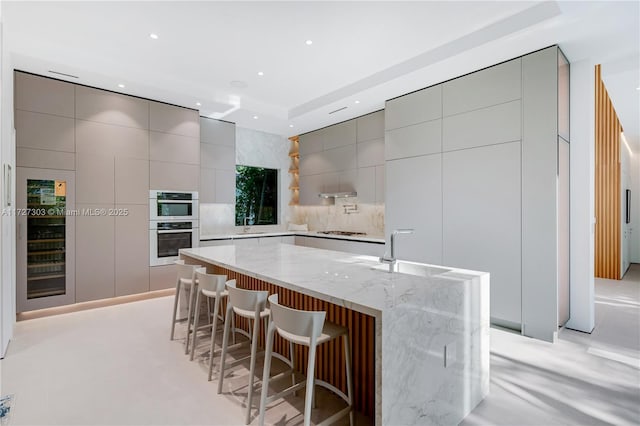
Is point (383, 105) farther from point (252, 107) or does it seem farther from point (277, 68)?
point (252, 107)

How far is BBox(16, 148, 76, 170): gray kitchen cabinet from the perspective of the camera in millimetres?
3680

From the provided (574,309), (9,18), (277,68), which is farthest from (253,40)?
(574,309)

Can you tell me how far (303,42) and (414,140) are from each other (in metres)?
1.87

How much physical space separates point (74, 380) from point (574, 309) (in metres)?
4.64

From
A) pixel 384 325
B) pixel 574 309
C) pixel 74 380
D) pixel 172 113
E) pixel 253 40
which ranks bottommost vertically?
pixel 74 380

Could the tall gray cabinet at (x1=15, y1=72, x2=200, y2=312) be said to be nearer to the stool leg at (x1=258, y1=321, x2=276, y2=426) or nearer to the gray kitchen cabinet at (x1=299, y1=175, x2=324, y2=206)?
the gray kitchen cabinet at (x1=299, y1=175, x2=324, y2=206)

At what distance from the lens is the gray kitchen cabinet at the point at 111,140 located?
408 cm

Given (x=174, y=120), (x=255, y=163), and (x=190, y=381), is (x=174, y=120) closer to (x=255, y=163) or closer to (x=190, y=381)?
(x=255, y=163)

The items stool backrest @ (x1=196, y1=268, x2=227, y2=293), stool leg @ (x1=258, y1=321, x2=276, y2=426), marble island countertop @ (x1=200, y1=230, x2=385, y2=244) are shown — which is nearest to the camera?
stool leg @ (x1=258, y1=321, x2=276, y2=426)

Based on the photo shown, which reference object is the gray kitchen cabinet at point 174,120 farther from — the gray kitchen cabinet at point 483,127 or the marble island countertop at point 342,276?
the gray kitchen cabinet at point 483,127

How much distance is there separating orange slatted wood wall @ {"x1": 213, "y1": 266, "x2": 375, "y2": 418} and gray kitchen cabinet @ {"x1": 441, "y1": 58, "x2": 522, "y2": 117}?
9.26 ft

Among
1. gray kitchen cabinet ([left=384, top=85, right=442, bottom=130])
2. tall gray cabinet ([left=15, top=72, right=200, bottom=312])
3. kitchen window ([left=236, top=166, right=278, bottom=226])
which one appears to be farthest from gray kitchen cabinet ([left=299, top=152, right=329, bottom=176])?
tall gray cabinet ([left=15, top=72, right=200, bottom=312])

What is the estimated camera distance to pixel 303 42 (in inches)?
131

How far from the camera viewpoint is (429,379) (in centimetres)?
171
